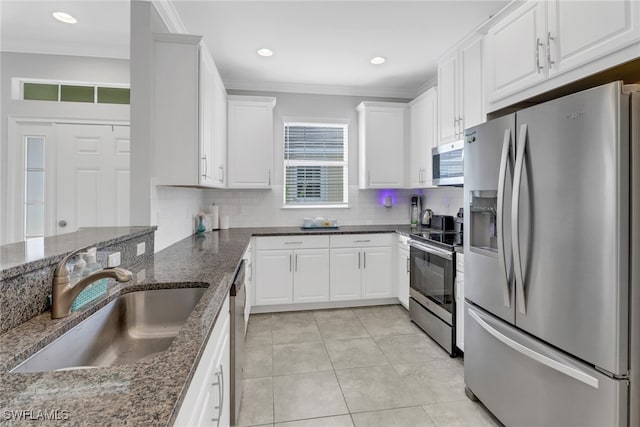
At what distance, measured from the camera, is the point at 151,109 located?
222 cm

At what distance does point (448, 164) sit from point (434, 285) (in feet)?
3.72

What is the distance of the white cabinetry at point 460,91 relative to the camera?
2494 mm

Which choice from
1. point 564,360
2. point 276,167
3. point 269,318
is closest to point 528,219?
point 564,360

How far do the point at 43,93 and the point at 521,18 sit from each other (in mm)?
4142

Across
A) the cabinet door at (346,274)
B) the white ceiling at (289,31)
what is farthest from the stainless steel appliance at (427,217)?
the white ceiling at (289,31)

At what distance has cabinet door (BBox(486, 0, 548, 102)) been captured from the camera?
5.30 ft

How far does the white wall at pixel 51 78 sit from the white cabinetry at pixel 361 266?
8.82 ft

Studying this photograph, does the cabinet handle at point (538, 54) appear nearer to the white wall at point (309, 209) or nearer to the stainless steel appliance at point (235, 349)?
the stainless steel appliance at point (235, 349)

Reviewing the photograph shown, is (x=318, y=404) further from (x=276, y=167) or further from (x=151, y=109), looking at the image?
(x=276, y=167)

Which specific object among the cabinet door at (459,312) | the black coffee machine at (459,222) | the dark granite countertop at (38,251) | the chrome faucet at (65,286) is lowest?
the cabinet door at (459,312)

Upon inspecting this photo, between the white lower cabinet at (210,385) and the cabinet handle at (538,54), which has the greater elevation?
the cabinet handle at (538,54)

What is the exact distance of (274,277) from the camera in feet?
11.3

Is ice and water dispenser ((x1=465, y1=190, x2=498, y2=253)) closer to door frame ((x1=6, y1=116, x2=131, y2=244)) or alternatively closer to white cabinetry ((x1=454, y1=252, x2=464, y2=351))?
white cabinetry ((x1=454, y1=252, x2=464, y2=351))

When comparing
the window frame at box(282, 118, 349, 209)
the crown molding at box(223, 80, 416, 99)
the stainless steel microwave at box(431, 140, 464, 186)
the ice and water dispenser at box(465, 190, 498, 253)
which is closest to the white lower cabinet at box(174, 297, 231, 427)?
the ice and water dispenser at box(465, 190, 498, 253)
